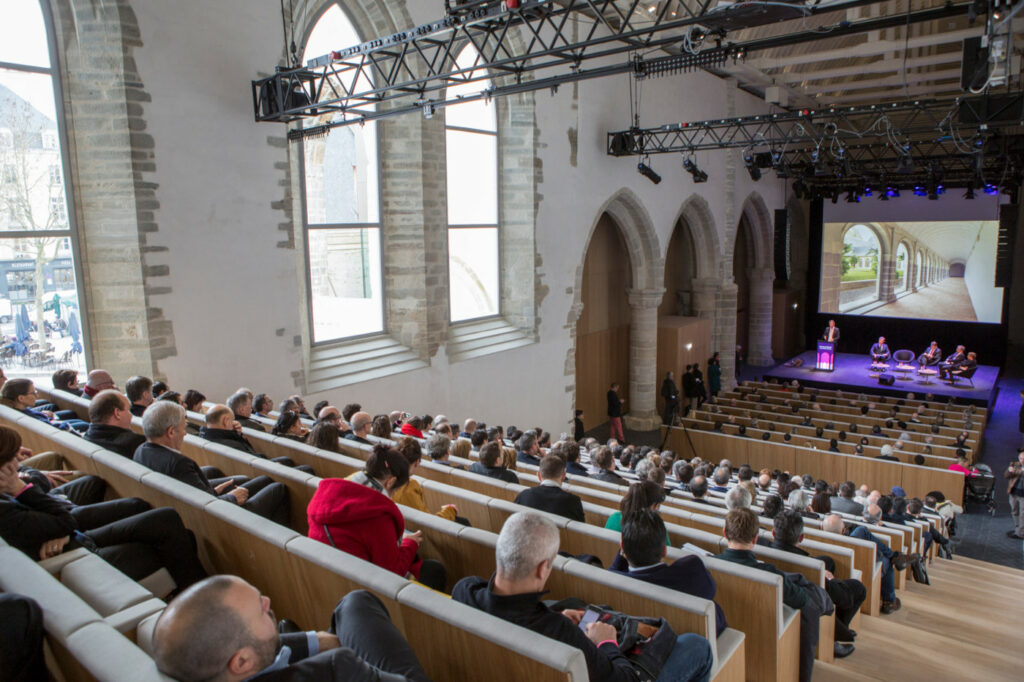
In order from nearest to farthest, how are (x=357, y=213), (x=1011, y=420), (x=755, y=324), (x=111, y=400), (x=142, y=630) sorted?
1. (x=142, y=630)
2. (x=111, y=400)
3. (x=357, y=213)
4. (x=1011, y=420)
5. (x=755, y=324)

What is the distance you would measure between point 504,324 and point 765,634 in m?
9.19

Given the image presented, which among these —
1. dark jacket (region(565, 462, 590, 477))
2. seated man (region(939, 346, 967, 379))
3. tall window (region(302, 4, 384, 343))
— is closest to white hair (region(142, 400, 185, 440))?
dark jacket (region(565, 462, 590, 477))

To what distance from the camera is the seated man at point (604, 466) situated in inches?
233

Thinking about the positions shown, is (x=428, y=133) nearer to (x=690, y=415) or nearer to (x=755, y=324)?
(x=690, y=415)

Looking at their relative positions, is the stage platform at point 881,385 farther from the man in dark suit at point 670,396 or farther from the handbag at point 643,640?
the handbag at point 643,640

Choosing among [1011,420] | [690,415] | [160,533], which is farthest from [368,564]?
[1011,420]

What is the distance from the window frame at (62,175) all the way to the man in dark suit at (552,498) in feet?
17.3

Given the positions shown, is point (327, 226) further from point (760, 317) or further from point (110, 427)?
point (760, 317)

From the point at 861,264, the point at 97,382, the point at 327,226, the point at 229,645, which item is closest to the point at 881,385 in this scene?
the point at 861,264

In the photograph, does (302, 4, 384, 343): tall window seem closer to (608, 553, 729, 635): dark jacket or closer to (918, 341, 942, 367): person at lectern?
(608, 553, 729, 635): dark jacket

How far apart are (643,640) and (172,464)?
7.79 ft

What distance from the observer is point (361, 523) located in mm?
2756

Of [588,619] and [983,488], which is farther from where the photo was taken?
[983,488]

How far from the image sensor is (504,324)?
1206 cm
